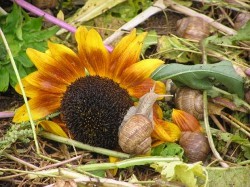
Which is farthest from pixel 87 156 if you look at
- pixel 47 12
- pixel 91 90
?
pixel 47 12

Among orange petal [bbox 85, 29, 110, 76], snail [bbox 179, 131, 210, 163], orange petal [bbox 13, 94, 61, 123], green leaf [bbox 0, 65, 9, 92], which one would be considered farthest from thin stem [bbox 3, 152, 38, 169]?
snail [bbox 179, 131, 210, 163]

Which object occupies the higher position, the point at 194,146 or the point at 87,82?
the point at 87,82

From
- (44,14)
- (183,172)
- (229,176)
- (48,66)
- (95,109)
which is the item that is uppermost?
(44,14)

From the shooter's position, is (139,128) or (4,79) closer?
(139,128)

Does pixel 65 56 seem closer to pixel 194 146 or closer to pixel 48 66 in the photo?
pixel 48 66

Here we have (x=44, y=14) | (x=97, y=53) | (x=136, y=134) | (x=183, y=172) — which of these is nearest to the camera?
(x=183, y=172)

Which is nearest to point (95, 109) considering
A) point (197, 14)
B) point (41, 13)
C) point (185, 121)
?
point (185, 121)
